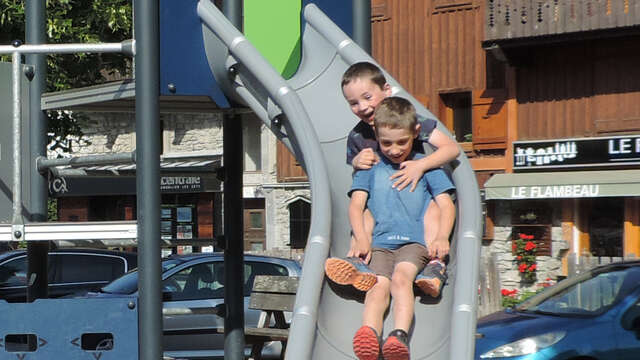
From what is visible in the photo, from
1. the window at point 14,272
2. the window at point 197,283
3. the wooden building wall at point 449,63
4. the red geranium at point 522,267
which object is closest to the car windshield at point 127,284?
the window at point 197,283

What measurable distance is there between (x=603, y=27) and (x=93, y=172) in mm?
16594

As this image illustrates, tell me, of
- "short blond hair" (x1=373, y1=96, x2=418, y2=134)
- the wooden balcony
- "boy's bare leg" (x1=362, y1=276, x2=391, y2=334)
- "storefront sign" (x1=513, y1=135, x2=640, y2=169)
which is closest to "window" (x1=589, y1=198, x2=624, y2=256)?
"storefront sign" (x1=513, y1=135, x2=640, y2=169)

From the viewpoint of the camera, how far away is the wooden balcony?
21422 millimetres

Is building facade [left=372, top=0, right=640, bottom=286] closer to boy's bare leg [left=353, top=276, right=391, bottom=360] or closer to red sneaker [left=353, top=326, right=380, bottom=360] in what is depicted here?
boy's bare leg [left=353, top=276, right=391, bottom=360]

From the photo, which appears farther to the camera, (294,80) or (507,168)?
(507,168)

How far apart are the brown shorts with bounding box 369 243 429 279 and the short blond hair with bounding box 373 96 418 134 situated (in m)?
0.59

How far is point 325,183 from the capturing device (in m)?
5.21

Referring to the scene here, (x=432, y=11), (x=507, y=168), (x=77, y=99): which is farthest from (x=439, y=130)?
(x=432, y=11)

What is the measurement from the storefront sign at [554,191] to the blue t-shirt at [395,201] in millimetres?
17124

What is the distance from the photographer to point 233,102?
6555 mm

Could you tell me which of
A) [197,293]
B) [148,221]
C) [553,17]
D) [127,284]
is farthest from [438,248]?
[553,17]

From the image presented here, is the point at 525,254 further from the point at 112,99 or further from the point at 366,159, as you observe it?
the point at 366,159

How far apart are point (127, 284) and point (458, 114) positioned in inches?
572

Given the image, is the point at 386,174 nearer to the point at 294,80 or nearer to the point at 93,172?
the point at 294,80
